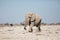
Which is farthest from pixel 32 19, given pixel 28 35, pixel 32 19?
pixel 28 35

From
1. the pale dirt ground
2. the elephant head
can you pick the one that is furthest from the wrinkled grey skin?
the pale dirt ground

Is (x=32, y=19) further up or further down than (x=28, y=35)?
further up

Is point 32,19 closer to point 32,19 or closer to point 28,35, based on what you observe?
point 32,19

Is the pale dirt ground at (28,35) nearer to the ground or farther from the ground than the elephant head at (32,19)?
nearer to the ground

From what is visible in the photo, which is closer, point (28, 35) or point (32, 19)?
point (28, 35)

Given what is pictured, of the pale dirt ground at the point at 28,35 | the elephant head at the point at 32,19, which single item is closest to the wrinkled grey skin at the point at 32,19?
the elephant head at the point at 32,19

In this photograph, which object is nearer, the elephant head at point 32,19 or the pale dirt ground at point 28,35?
the pale dirt ground at point 28,35

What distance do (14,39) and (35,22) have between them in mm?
5738

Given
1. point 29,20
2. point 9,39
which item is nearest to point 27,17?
point 29,20

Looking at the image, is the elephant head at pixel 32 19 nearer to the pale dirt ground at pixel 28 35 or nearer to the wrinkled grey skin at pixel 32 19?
the wrinkled grey skin at pixel 32 19

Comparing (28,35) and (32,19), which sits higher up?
(32,19)

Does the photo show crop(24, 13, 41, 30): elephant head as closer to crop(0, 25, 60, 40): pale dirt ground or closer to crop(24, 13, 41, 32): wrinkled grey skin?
crop(24, 13, 41, 32): wrinkled grey skin

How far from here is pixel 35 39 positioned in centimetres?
1031

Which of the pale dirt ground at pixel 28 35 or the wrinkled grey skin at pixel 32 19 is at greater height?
the wrinkled grey skin at pixel 32 19
